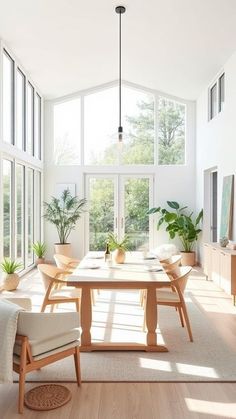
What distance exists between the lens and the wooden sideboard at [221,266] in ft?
18.3

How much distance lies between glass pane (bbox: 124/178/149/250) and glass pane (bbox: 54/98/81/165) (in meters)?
1.56

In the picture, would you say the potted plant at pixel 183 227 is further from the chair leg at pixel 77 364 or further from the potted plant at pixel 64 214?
the chair leg at pixel 77 364

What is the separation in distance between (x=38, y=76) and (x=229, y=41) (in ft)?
12.8

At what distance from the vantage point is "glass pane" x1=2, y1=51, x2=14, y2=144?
6.67 meters

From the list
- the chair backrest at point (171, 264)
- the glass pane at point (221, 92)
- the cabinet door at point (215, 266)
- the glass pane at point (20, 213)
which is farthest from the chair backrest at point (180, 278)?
the glass pane at point (221, 92)

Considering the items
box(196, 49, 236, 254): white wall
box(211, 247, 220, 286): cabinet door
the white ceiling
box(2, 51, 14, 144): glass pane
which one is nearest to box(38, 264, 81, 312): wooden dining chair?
box(211, 247, 220, 286): cabinet door

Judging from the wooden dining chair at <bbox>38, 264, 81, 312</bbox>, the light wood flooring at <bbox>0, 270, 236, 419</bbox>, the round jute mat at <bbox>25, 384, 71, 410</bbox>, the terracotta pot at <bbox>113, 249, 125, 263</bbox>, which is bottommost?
the light wood flooring at <bbox>0, 270, 236, 419</bbox>

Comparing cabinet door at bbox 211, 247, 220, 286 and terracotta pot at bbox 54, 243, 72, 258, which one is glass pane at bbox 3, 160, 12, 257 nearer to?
terracotta pot at bbox 54, 243, 72, 258

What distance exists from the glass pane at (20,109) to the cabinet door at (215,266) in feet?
13.3

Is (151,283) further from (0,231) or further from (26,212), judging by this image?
(26,212)

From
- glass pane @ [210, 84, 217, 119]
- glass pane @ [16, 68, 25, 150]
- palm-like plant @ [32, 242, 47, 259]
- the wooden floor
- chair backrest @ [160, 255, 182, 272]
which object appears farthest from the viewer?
palm-like plant @ [32, 242, 47, 259]

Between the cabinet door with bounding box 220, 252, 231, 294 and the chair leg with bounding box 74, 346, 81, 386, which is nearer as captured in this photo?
the chair leg with bounding box 74, 346, 81, 386

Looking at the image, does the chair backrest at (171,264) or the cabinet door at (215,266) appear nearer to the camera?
the chair backrest at (171,264)

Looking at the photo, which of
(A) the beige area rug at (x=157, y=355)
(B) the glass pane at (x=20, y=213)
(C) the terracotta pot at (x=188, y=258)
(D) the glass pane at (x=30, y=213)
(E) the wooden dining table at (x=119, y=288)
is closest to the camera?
(A) the beige area rug at (x=157, y=355)
